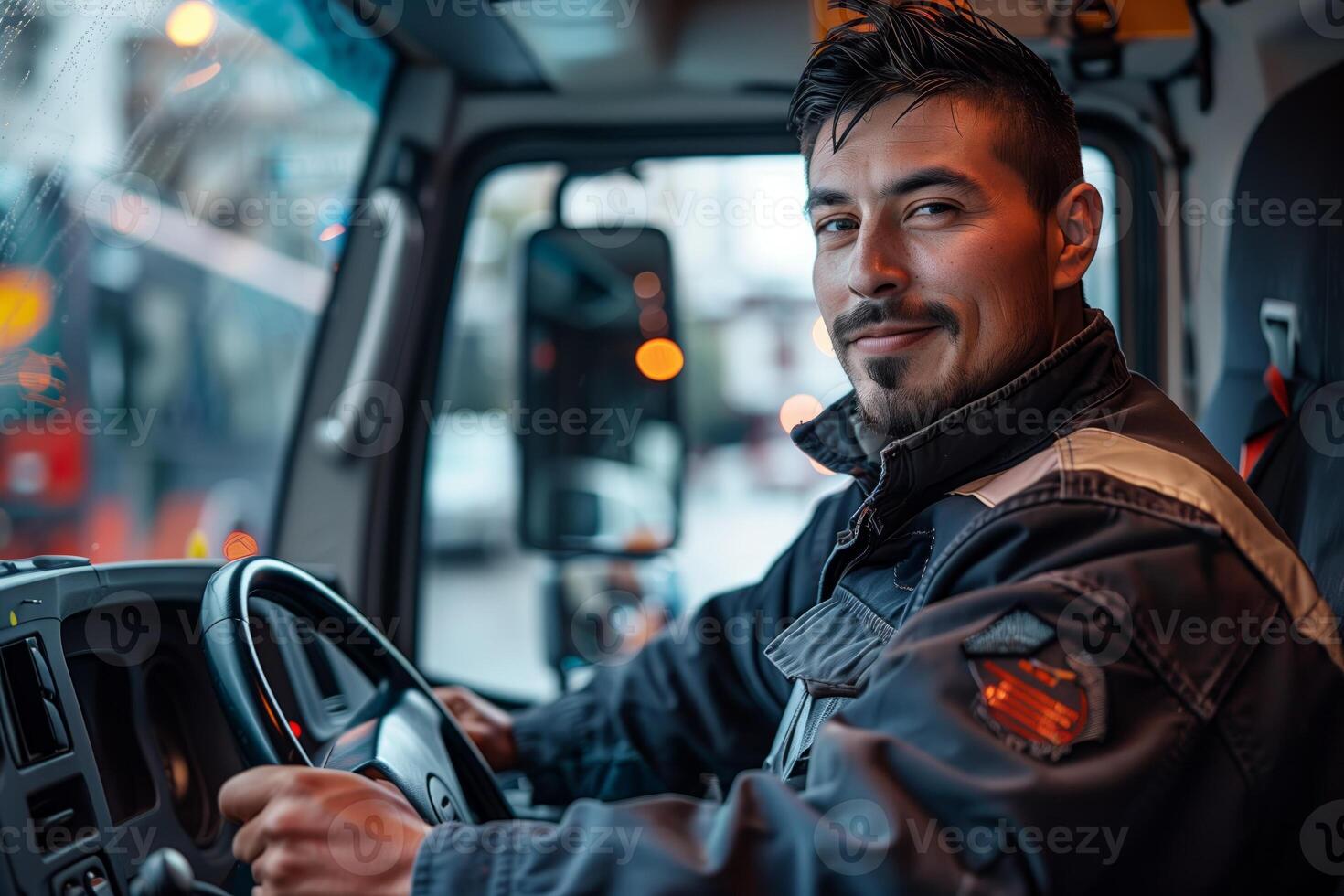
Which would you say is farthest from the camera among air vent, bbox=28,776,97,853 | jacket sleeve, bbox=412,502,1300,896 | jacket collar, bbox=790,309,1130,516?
jacket collar, bbox=790,309,1130,516

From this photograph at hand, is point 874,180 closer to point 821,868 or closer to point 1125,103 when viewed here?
point 821,868

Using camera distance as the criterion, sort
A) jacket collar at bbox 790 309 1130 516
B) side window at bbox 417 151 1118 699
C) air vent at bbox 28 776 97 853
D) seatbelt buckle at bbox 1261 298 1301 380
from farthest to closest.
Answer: side window at bbox 417 151 1118 699 < seatbelt buckle at bbox 1261 298 1301 380 < jacket collar at bbox 790 309 1130 516 < air vent at bbox 28 776 97 853

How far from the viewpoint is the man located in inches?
39.5

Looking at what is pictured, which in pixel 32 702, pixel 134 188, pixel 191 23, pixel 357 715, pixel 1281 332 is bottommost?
pixel 357 715

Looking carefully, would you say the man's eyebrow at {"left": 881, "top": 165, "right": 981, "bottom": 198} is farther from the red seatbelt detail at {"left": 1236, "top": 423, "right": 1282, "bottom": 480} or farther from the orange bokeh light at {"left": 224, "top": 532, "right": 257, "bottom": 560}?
the orange bokeh light at {"left": 224, "top": 532, "right": 257, "bottom": 560}

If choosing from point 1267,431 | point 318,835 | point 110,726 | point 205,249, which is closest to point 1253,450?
point 1267,431

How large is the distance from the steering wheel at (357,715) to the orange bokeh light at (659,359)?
129 centimetres

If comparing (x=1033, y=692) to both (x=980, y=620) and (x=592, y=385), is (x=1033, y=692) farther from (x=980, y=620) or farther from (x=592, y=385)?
(x=592, y=385)

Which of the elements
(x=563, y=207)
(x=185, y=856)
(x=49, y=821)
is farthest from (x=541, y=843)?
(x=563, y=207)

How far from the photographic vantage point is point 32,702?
1.24 m

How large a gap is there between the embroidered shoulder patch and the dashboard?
0.88 metres

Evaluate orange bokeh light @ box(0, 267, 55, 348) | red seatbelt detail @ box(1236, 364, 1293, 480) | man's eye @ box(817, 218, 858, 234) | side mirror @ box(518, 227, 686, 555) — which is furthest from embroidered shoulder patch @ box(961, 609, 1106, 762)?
side mirror @ box(518, 227, 686, 555)

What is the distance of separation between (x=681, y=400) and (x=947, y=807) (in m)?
1.91

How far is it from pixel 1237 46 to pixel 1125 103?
30 cm
